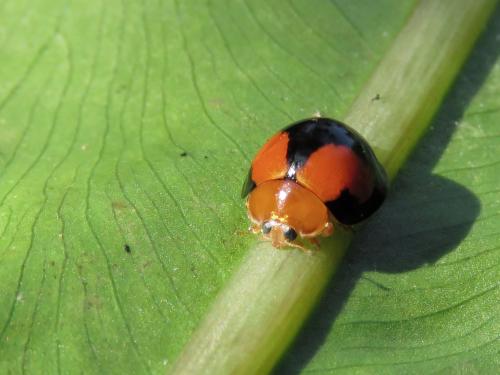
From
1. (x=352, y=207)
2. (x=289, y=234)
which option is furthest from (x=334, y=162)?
(x=289, y=234)

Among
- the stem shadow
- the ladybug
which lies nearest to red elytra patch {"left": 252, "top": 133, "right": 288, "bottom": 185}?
the ladybug

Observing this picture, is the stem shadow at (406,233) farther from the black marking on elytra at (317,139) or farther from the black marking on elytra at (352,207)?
the black marking on elytra at (317,139)

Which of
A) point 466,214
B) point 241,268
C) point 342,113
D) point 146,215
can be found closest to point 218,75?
point 342,113

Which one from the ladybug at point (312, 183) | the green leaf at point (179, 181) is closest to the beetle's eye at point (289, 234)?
the ladybug at point (312, 183)

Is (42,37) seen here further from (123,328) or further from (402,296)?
(402,296)

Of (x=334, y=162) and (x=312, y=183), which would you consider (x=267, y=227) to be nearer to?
(x=312, y=183)

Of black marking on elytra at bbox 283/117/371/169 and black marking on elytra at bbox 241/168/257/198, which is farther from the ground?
black marking on elytra at bbox 283/117/371/169

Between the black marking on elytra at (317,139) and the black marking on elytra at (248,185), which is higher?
the black marking on elytra at (317,139)

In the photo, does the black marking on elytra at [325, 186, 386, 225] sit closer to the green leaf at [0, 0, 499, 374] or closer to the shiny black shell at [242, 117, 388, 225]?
the shiny black shell at [242, 117, 388, 225]
